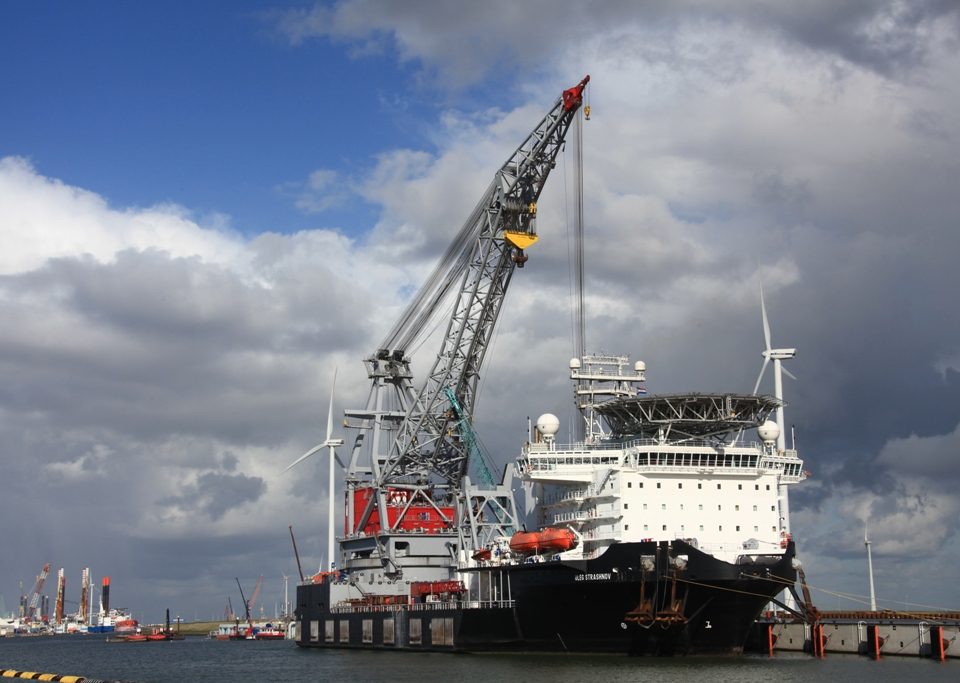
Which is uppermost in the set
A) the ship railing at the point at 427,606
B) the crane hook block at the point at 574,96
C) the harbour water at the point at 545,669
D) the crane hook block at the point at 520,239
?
the crane hook block at the point at 574,96

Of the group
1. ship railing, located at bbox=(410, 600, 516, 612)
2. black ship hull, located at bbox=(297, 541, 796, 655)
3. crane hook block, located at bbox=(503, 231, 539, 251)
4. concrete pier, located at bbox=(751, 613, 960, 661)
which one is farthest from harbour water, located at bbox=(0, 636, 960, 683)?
crane hook block, located at bbox=(503, 231, 539, 251)

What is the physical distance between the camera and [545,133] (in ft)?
212

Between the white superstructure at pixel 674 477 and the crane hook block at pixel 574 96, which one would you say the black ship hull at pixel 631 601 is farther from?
the crane hook block at pixel 574 96

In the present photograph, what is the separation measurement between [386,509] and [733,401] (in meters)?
27.1

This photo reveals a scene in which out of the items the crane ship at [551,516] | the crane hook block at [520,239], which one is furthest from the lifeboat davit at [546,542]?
the crane hook block at [520,239]

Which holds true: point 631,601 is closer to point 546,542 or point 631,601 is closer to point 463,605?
point 546,542

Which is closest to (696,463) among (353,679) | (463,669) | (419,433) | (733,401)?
(733,401)

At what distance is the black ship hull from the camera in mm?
47094

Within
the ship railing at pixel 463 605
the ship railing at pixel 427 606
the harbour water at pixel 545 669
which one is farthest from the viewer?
the ship railing at pixel 427 606

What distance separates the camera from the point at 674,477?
173ft

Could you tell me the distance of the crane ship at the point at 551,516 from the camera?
159 ft

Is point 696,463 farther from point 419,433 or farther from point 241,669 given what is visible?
point 241,669

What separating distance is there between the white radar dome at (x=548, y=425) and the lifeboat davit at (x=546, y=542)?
675 centimetres

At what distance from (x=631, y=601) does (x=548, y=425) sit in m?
12.9
